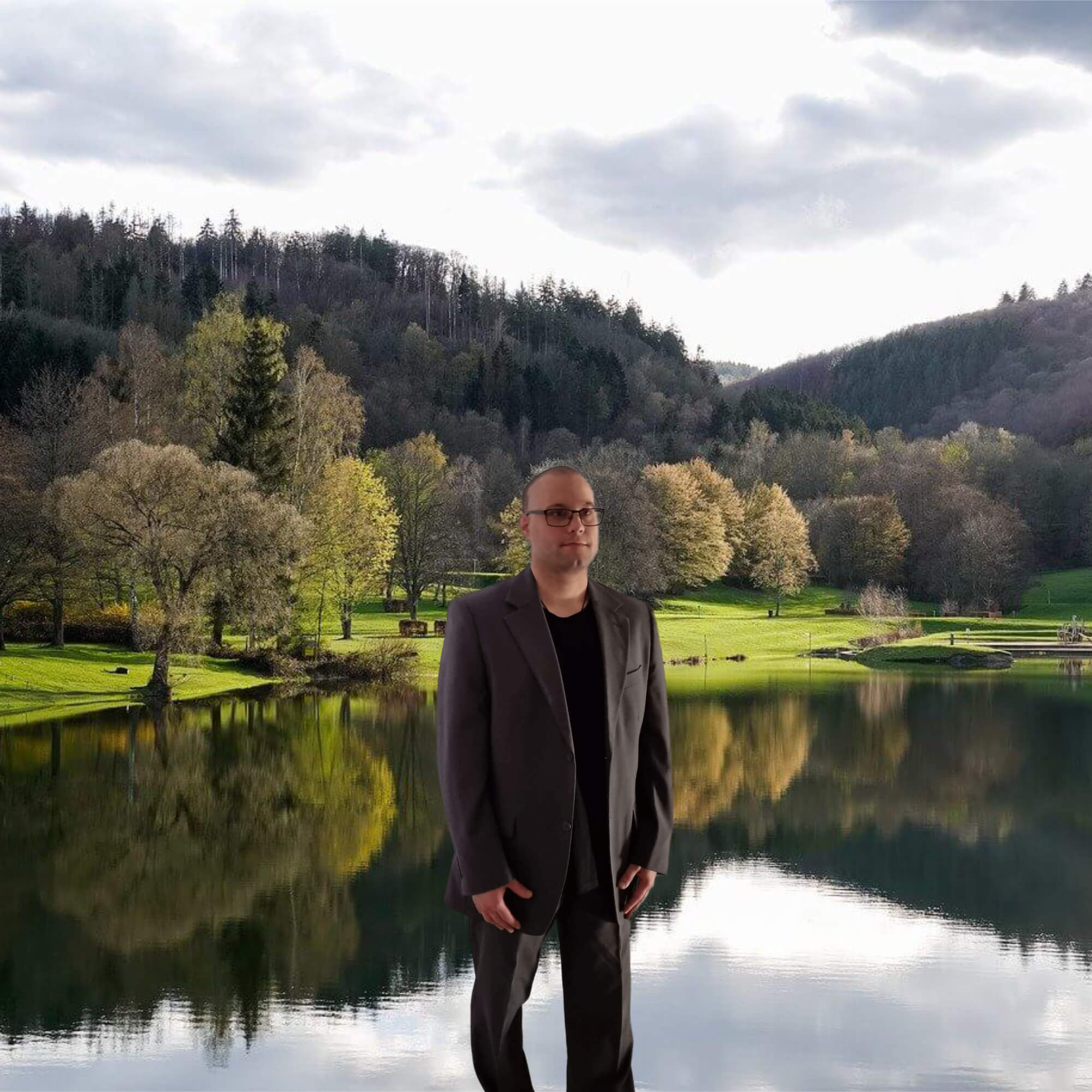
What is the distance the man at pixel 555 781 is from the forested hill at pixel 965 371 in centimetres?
13136

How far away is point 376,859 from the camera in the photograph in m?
15.1

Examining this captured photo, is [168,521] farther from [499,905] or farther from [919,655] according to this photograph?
[919,655]

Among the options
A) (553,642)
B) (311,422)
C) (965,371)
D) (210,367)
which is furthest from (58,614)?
(965,371)

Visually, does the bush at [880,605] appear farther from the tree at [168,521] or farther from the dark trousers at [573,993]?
the dark trousers at [573,993]

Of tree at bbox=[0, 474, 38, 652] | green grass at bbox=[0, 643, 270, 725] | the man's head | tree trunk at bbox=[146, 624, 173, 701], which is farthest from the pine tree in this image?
the man's head

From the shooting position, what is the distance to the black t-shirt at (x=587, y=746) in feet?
16.9

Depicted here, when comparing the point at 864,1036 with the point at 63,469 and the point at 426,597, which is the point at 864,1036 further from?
the point at 426,597

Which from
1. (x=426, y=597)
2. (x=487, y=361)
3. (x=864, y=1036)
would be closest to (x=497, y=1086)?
(x=864, y=1036)

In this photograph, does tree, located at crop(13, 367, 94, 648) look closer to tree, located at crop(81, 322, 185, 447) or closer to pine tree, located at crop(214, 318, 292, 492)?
tree, located at crop(81, 322, 185, 447)

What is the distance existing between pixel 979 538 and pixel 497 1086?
75.6m

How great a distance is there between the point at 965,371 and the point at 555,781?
159 meters

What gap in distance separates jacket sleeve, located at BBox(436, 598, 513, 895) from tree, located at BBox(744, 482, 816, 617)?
66.0 m

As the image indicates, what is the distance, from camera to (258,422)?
43281 mm

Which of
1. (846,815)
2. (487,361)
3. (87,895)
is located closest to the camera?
(87,895)
